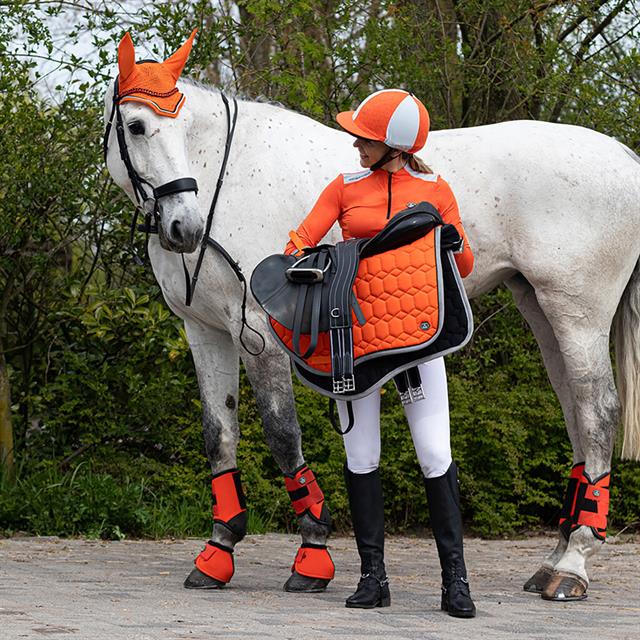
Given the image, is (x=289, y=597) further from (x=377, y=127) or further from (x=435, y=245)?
(x=377, y=127)

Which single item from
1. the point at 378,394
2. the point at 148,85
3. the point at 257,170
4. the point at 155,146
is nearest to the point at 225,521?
the point at 378,394

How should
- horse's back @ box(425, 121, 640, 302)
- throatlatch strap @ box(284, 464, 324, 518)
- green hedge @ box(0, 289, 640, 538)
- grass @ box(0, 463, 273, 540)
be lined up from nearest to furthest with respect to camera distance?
throatlatch strap @ box(284, 464, 324, 518)
horse's back @ box(425, 121, 640, 302)
grass @ box(0, 463, 273, 540)
green hedge @ box(0, 289, 640, 538)

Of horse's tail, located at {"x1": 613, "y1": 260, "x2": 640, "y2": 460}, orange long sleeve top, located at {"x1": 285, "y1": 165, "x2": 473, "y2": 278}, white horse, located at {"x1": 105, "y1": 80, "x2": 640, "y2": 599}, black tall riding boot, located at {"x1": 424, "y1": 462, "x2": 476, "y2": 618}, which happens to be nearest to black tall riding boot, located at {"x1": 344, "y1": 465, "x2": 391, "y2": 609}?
black tall riding boot, located at {"x1": 424, "y1": 462, "x2": 476, "y2": 618}

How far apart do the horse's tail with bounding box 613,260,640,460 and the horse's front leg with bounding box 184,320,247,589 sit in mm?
1767

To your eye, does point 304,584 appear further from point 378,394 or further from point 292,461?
point 378,394

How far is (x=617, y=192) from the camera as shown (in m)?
5.34

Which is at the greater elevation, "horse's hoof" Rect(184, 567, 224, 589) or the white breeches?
the white breeches

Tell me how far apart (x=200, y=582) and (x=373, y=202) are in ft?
5.92

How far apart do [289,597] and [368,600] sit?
1.57ft

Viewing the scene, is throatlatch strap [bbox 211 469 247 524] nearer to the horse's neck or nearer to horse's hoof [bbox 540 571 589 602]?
the horse's neck

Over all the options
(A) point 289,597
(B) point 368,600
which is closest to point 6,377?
(A) point 289,597

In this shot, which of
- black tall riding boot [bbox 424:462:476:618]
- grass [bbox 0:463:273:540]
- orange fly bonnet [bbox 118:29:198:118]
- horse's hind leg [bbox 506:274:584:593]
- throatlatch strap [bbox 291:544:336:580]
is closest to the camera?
black tall riding boot [bbox 424:462:476:618]

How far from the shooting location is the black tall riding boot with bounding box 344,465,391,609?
446 cm

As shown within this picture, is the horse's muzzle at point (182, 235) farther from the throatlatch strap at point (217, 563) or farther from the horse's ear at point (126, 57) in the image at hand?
the throatlatch strap at point (217, 563)
